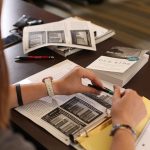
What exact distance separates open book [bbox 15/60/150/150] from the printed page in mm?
64

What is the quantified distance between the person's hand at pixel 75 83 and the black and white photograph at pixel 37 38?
0.29m

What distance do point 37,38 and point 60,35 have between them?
0.34 feet

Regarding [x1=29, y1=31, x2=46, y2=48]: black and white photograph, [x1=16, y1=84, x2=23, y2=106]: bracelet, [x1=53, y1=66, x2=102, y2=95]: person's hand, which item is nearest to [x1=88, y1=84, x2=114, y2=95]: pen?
[x1=53, y1=66, x2=102, y2=95]: person's hand

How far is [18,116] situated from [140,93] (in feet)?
1.42

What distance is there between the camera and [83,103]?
1.07 metres

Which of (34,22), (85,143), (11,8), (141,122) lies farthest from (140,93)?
(11,8)

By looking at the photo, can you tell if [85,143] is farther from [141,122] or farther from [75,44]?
[75,44]

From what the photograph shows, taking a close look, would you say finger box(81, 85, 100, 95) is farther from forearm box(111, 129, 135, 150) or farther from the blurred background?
the blurred background

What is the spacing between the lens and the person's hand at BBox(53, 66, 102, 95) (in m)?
1.10

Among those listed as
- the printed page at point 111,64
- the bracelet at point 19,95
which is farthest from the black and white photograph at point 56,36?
the bracelet at point 19,95

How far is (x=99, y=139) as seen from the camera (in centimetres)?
93

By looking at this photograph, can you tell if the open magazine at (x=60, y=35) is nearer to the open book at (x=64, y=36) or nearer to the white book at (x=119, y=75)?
the open book at (x=64, y=36)

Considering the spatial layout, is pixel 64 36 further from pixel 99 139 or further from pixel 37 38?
pixel 99 139

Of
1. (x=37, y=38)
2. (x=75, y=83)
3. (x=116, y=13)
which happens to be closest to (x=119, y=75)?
(x=75, y=83)
